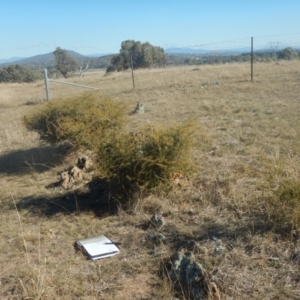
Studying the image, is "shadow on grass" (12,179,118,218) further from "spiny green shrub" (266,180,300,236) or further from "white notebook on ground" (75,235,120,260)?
"spiny green shrub" (266,180,300,236)

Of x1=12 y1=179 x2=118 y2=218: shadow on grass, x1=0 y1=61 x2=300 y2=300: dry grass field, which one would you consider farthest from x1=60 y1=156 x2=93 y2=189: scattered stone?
x1=12 y1=179 x2=118 y2=218: shadow on grass

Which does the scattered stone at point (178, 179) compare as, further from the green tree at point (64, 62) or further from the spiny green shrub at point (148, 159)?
the green tree at point (64, 62)

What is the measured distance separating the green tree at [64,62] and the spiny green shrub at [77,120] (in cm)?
4388

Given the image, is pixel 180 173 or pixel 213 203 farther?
pixel 180 173

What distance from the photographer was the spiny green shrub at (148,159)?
476 cm

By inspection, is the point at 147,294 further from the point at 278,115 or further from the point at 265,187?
the point at 278,115

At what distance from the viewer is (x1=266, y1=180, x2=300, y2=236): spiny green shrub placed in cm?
353

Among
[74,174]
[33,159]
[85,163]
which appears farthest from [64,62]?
[74,174]

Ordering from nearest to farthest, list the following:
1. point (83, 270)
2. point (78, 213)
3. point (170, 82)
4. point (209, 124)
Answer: point (83, 270) < point (78, 213) < point (209, 124) < point (170, 82)

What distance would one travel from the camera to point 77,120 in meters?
7.13

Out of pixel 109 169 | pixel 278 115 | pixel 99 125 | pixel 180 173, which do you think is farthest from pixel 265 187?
pixel 278 115

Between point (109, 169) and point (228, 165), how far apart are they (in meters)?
1.97

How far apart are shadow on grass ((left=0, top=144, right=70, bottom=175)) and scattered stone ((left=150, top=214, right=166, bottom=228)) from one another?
10.8 ft

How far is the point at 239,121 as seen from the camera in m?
9.13
